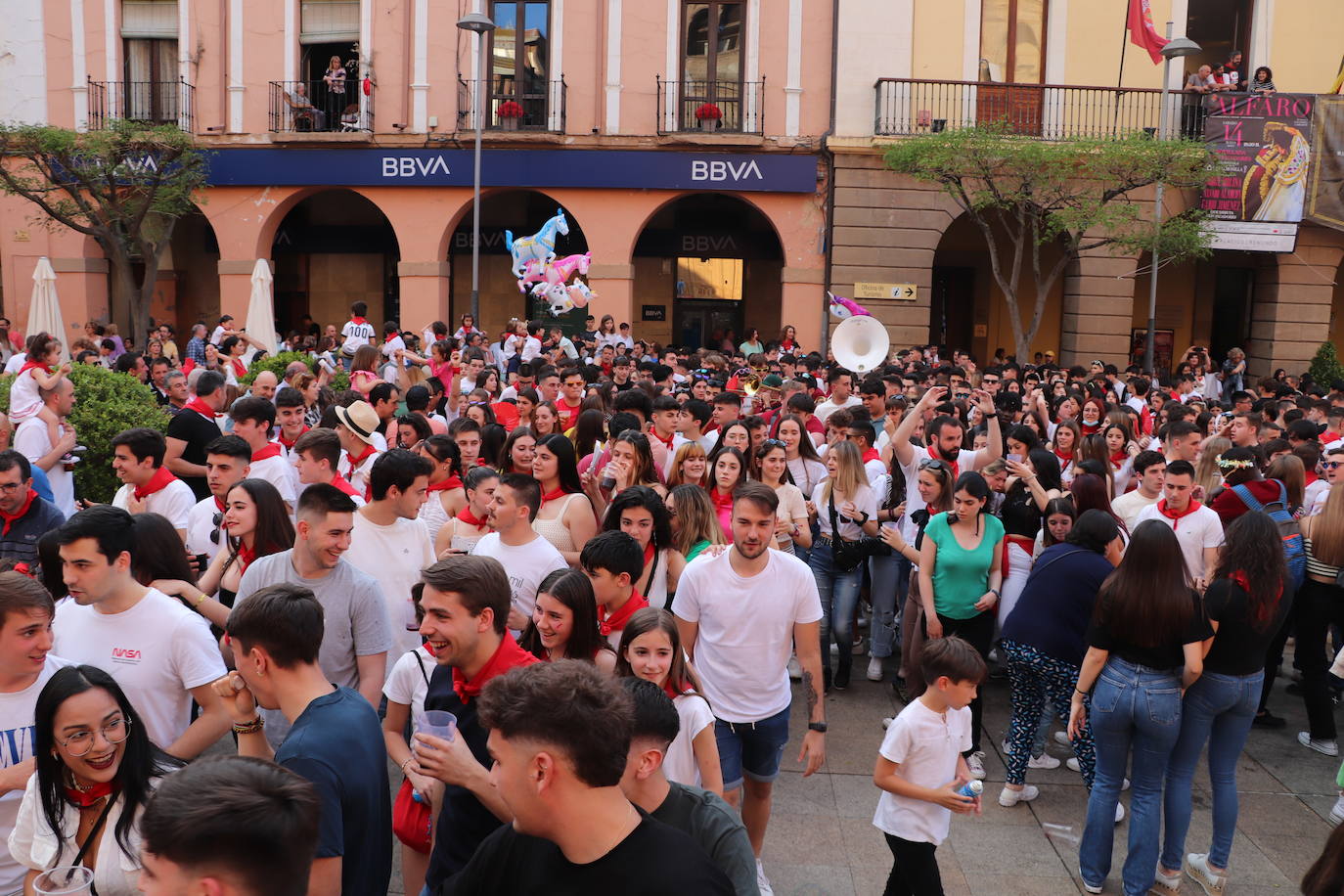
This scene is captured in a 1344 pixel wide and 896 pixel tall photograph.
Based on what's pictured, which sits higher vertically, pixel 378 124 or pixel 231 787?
pixel 378 124

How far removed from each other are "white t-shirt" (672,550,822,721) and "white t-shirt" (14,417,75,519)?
15.6 feet

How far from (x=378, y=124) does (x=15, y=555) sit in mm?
17653

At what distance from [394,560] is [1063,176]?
15.9 meters

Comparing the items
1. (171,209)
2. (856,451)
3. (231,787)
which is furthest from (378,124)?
(231,787)

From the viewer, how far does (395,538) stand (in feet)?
17.2

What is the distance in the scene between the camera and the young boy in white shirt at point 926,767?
4.27m

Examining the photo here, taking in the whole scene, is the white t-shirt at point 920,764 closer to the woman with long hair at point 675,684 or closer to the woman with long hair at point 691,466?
the woman with long hair at point 675,684

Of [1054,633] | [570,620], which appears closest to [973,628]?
[1054,633]

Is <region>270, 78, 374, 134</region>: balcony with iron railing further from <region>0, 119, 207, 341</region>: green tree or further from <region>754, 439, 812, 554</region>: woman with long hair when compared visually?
<region>754, 439, 812, 554</region>: woman with long hair

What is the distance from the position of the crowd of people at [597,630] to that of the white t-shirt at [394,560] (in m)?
0.01

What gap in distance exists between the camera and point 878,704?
24.1ft

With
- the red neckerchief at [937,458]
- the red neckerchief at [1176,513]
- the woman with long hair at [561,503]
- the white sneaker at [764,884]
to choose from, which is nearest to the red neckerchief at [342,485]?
the woman with long hair at [561,503]

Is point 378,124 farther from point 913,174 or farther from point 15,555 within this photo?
point 15,555

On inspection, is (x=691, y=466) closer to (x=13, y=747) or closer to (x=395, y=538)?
(x=395, y=538)
